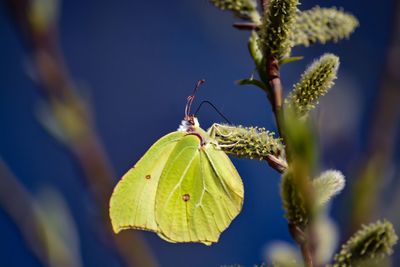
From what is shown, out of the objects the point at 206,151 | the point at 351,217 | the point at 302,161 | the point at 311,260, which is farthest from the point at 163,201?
the point at 302,161

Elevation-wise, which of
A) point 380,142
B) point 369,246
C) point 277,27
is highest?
point 277,27

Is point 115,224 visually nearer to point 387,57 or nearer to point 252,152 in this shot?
point 252,152

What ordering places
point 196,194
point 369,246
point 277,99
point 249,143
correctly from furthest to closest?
point 196,194
point 249,143
point 277,99
point 369,246

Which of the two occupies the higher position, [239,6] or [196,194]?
[239,6]

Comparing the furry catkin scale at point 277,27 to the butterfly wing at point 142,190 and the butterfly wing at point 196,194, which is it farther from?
the butterfly wing at point 142,190

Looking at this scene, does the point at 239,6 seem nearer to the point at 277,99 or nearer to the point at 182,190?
the point at 277,99

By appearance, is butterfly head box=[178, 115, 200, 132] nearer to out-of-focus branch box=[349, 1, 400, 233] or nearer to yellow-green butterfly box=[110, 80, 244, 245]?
yellow-green butterfly box=[110, 80, 244, 245]

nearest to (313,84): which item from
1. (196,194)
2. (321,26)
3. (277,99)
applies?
(277,99)
